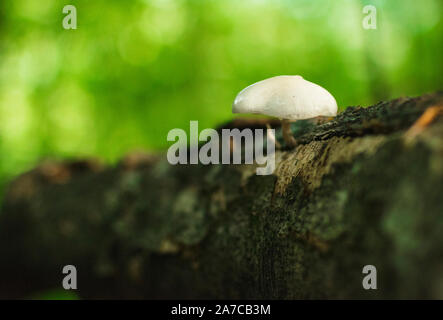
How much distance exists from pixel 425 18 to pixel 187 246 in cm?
726

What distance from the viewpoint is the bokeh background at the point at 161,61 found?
7066 millimetres

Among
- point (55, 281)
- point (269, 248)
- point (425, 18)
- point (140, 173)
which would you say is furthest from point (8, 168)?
point (425, 18)

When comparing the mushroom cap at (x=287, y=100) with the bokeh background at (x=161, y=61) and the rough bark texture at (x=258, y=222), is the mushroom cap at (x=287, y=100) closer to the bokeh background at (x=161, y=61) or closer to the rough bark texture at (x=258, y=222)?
the rough bark texture at (x=258, y=222)

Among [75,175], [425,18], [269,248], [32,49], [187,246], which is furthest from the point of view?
[32,49]

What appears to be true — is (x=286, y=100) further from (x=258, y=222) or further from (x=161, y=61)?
(x=161, y=61)

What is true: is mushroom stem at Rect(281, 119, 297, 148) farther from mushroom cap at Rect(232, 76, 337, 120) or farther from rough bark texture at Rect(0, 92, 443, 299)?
mushroom cap at Rect(232, 76, 337, 120)

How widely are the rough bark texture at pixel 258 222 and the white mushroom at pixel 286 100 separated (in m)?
0.09

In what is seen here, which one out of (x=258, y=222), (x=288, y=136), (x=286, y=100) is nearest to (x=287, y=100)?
(x=286, y=100)

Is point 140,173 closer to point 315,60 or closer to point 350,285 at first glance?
→ point 350,285

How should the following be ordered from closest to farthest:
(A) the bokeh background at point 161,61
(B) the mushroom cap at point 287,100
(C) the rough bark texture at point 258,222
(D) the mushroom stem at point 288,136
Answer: (C) the rough bark texture at point 258,222, (B) the mushroom cap at point 287,100, (D) the mushroom stem at point 288,136, (A) the bokeh background at point 161,61

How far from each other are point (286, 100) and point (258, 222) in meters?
0.51

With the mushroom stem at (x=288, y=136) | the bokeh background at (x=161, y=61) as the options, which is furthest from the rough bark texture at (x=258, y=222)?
the bokeh background at (x=161, y=61)

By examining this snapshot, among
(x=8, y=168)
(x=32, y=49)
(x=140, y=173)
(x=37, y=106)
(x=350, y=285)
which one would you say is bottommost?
(x=350, y=285)
